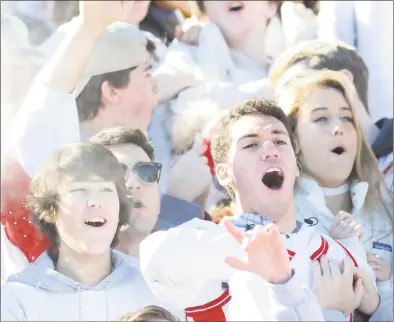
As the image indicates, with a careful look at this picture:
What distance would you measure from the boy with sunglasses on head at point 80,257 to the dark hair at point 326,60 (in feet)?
1.39

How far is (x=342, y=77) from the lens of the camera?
5.31 feet

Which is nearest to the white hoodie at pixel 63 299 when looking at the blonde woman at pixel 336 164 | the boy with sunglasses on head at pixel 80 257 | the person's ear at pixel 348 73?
the boy with sunglasses on head at pixel 80 257

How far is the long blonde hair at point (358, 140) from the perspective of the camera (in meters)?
1.56

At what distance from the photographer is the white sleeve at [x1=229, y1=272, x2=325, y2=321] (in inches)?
45.6

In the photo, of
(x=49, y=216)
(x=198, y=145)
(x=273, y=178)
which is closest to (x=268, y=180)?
(x=273, y=178)

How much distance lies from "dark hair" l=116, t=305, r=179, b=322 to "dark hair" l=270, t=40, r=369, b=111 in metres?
0.56

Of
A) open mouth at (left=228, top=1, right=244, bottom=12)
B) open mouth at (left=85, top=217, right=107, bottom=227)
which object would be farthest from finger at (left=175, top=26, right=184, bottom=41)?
open mouth at (left=85, top=217, right=107, bottom=227)

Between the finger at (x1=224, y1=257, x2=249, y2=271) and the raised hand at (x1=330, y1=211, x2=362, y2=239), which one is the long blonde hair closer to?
the raised hand at (x1=330, y1=211, x2=362, y2=239)

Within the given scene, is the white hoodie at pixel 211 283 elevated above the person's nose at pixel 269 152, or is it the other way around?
the person's nose at pixel 269 152

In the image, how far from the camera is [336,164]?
1549 millimetres

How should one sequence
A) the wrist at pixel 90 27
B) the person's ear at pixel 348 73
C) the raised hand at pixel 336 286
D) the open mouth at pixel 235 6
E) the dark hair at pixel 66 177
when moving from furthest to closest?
the open mouth at pixel 235 6 < the person's ear at pixel 348 73 < the wrist at pixel 90 27 < the dark hair at pixel 66 177 < the raised hand at pixel 336 286

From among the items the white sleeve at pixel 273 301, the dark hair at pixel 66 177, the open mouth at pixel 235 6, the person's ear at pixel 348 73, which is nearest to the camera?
the white sleeve at pixel 273 301

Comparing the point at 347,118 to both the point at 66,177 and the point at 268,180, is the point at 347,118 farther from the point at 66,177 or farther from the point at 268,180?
the point at 66,177

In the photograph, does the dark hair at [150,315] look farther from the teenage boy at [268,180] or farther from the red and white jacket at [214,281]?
the teenage boy at [268,180]
